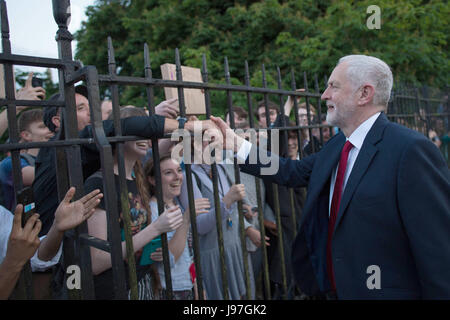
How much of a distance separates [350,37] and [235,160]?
6.76 meters

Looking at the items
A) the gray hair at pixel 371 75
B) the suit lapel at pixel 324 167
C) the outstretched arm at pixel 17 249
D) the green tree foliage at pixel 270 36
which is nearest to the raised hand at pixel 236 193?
the suit lapel at pixel 324 167

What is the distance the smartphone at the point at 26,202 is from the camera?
5.09ft

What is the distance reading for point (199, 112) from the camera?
2.31 metres

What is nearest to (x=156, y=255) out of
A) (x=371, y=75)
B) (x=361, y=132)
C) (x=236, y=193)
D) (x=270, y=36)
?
(x=236, y=193)

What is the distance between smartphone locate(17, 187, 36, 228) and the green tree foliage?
6177 mm

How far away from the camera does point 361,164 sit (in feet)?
6.37

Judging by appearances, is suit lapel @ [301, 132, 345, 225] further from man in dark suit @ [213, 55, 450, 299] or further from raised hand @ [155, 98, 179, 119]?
raised hand @ [155, 98, 179, 119]

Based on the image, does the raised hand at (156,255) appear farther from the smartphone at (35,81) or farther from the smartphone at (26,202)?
the smartphone at (35,81)

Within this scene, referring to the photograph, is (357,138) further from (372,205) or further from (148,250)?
(148,250)

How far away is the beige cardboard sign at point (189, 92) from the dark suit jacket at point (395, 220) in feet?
3.32

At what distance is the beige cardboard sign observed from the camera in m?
2.14

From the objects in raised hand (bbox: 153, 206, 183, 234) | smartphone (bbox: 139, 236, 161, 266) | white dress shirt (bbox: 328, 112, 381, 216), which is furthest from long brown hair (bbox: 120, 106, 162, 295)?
white dress shirt (bbox: 328, 112, 381, 216)

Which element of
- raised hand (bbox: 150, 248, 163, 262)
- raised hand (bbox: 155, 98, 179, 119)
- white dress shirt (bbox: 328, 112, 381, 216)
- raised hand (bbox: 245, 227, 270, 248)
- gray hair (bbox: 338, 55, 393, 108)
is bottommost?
raised hand (bbox: 245, 227, 270, 248)
